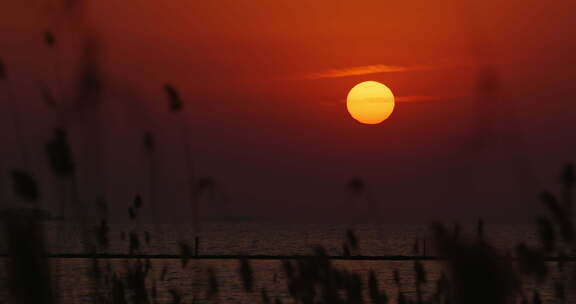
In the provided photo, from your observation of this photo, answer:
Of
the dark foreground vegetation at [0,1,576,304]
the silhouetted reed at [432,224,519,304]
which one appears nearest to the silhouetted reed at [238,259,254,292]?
the dark foreground vegetation at [0,1,576,304]

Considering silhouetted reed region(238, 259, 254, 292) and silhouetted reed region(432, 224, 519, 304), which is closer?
silhouetted reed region(432, 224, 519, 304)

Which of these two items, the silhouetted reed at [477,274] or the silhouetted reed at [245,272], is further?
the silhouetted reed at [245,272]

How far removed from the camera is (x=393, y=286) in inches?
1714

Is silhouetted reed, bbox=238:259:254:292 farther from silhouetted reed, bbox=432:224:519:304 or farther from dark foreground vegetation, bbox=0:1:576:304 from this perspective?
silhouetted reed, bbox=432:224:519:304

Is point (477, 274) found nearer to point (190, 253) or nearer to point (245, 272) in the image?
point (245, 272)

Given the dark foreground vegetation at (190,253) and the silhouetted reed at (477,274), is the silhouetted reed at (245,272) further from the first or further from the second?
the silhouetted reed at (477,274)

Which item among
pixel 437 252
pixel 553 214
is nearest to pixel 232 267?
pixel 553 214

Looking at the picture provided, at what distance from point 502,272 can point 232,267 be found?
183ft

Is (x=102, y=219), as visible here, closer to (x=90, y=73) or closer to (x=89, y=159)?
(x=89, y=159)

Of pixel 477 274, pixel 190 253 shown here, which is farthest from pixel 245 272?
pixel 477 274

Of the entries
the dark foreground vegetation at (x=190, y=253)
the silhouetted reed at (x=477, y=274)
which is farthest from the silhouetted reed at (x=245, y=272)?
the silhouetted reed at (x=477, y=274)

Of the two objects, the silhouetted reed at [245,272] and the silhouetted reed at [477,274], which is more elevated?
the silhouetted reed at [245,272]

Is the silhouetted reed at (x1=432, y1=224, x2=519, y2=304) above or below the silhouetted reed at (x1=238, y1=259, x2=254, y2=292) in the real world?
below

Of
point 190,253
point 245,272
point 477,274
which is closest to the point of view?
point 477,274
